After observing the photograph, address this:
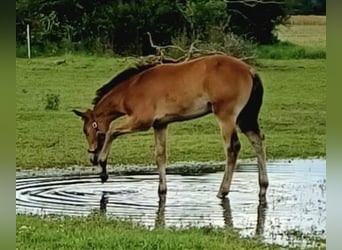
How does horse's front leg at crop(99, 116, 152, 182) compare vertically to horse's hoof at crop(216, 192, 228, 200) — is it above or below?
above

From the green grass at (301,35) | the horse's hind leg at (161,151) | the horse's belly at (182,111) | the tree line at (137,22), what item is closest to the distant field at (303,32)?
the green grass at (301,35)

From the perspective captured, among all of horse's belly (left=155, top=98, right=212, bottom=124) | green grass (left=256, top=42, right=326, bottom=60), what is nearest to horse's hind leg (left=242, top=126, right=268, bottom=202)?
horse's belly (left=155, top=98, right=212, bottom=124)

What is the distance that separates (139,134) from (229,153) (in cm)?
60

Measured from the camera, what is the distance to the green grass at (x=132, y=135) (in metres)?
4.78

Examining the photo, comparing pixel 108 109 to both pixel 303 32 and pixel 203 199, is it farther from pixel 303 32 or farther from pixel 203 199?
pixel 303 32

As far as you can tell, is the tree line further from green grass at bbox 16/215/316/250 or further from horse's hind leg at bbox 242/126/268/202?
green grass at bbox 16/215/316/250

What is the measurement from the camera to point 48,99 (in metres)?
4.98

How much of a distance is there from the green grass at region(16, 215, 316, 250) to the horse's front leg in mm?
629

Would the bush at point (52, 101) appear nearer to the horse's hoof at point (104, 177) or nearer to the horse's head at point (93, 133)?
the horse's head at point (93, 133)

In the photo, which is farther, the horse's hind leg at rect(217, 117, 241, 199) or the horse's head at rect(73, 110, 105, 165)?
the horse's head at rect(73, 110, 105, 165)

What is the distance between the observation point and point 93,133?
4.91m

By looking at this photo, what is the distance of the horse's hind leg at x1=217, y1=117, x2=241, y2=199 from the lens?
15.6 feet

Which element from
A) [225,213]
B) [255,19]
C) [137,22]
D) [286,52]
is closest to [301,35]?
[286,52]
